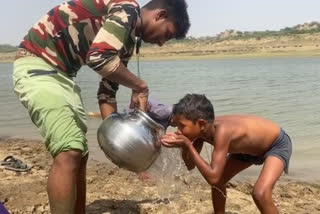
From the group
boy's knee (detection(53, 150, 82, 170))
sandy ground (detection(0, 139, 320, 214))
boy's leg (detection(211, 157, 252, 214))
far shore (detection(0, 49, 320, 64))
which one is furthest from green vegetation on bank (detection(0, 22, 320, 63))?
boy's knee (detection(53, 150, 82, 170))

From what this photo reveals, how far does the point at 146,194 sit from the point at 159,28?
2.18 metres

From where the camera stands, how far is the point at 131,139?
2.94m

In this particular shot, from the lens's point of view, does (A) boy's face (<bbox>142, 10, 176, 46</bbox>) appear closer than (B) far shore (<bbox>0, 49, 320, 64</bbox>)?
Yes

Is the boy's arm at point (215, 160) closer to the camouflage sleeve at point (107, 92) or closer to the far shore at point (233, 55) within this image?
the camouflage sleeve at point (107, 92)

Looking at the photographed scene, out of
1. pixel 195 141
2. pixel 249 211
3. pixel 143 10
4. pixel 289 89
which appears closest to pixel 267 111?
pixel 289 89

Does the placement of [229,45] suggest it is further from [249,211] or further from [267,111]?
[249,211]

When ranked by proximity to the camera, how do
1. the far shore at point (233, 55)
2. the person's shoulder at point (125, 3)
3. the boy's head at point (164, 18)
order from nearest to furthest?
the person's shoulder at point (125, 3), the boy's head at point (164, 18), the far shore at point (233, 55)

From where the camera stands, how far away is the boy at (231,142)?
10.7ft

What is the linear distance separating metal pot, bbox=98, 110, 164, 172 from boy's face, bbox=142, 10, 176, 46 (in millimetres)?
506

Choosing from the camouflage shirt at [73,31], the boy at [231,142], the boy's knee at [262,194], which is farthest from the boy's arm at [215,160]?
the camouflage shirt at [73,31]

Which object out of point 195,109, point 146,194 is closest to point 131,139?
point 195,109

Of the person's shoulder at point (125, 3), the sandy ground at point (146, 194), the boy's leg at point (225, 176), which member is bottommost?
the sandy ground at point (146, 194)

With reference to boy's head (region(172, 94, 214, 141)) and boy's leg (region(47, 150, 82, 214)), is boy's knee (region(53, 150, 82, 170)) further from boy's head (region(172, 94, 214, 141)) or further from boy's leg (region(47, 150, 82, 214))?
boy's head (region(172, 94, 214, 141))

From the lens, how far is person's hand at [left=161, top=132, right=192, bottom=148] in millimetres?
3121
